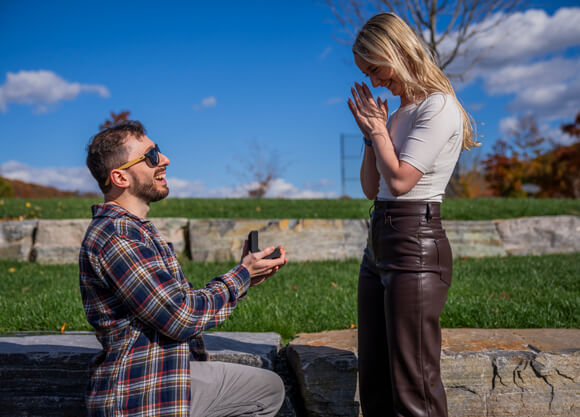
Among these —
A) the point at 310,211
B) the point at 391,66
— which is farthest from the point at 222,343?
the point at 310,211

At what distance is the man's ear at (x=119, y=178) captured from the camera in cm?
201

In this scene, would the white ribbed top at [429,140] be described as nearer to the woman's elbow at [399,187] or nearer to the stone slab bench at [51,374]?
the woman's elbow at [399,187]

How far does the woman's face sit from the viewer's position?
2.04 metres

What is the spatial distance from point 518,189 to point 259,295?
19748mm

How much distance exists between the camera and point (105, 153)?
2016mm

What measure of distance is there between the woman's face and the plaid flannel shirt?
114cm

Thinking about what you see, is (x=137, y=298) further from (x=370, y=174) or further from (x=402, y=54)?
(x=402, y=54)

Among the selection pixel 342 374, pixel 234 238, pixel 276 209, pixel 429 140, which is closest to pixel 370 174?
pixel 429 140

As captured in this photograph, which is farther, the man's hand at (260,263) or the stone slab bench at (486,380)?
the stone slab bench at (486,380)

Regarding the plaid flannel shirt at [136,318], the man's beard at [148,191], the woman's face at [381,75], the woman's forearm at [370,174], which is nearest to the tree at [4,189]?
the man's beard at [148,191]

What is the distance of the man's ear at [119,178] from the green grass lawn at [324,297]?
2077 mm

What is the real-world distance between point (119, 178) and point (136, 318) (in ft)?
1.94

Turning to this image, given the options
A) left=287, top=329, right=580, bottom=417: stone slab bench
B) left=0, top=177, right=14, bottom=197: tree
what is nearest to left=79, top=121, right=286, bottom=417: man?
left=287, top=329, right=580, bottom=417: stone slab bench

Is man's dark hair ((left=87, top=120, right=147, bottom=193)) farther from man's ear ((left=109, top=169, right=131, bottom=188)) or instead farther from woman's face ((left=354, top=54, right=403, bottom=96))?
woman's face ((left=354, top=54, right=403, bottom=96))
